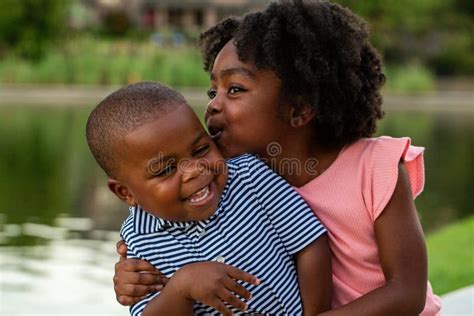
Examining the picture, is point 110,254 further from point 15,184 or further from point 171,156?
point 171,156

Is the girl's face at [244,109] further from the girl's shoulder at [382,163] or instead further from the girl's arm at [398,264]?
the girl's arm at [398,264]

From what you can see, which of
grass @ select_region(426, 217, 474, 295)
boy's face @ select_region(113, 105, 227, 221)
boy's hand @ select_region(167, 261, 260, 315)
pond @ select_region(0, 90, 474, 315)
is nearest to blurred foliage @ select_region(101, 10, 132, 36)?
pond @ select_region(0, 90, 474, 315)

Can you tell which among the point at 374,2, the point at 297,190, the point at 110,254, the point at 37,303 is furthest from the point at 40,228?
the point at 374,2

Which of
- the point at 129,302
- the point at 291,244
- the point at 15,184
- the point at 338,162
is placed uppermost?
the point at 338,162

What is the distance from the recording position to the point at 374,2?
108ft

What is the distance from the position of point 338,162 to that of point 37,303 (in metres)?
3.74

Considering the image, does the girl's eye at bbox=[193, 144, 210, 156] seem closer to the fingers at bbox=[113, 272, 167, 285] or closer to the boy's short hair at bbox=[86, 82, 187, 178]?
the boy's short hair at bbox=[86, 82, 187, 178]

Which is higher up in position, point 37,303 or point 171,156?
point 171,156

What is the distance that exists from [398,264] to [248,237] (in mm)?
367

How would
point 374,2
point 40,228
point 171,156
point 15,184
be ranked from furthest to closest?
point 374,2 < point 15,184 < point 40,228 < point 171,156

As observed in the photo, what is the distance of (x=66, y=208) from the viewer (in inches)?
361

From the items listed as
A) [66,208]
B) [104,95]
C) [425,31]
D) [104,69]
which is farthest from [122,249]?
[425,31]

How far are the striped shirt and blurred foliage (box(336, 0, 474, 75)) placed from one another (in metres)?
30.2

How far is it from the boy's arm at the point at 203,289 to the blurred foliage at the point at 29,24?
26.7 metres
